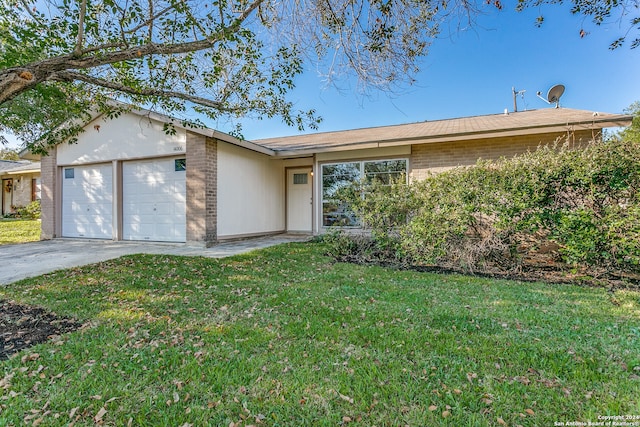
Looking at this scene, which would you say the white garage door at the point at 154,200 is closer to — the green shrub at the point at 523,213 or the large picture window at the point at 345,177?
the large picture window at the point at 345,177

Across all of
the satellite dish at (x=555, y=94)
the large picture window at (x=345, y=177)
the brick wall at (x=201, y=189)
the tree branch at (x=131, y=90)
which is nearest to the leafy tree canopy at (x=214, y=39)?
the tree branch at (x=131, y=90)

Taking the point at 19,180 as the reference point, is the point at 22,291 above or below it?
below

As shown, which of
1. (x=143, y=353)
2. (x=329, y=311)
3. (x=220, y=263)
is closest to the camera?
(x=143, y=353)

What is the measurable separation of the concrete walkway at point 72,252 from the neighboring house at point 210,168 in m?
0.45

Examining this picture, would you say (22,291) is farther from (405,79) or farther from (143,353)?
(405,79)

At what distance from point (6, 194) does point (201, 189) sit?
19045 mm

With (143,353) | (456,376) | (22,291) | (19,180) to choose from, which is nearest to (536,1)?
(456,376)

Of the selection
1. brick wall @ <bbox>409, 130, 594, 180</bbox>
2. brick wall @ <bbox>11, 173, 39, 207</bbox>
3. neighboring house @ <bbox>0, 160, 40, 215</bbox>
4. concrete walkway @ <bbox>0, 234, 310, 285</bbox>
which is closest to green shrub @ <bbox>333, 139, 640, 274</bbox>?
brick wall @ <bbox>409, 130, 594, 180</bbox>

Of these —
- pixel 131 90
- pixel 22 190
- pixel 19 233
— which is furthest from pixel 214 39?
pixel 22 190

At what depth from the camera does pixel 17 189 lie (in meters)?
18.7

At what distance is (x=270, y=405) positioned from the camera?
7.06 ft

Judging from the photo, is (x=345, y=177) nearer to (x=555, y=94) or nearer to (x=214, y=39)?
(x=214, y=39)

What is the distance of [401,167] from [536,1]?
5.11 metres

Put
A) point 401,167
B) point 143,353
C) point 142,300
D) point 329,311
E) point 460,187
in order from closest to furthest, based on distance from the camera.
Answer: point 143,353 < point 329,311 < point 142,300 < point 460,187 < point 401,167
